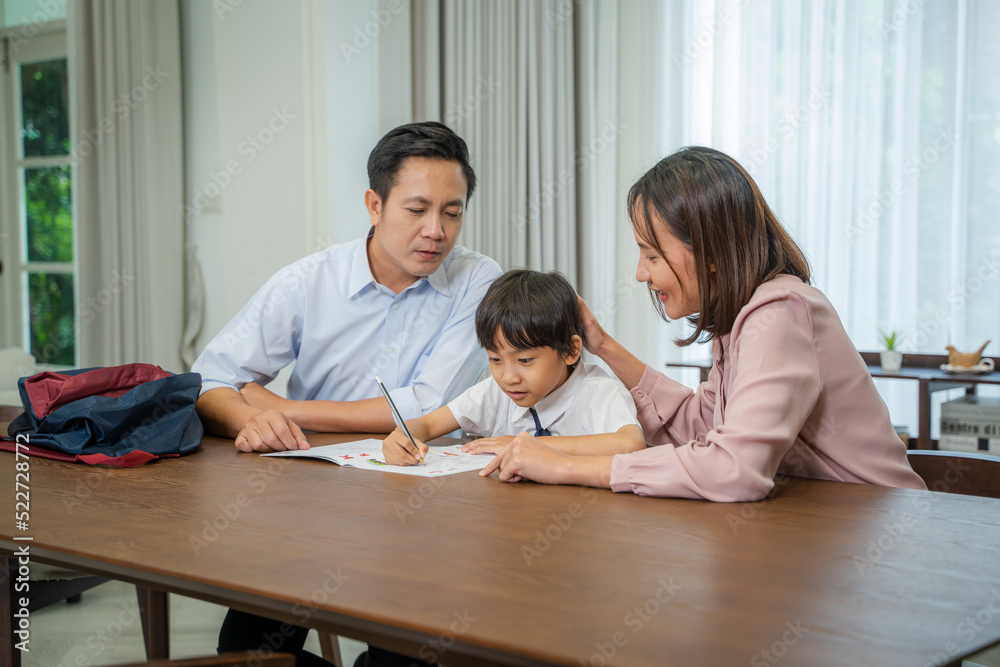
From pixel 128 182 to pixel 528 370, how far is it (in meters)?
2.91

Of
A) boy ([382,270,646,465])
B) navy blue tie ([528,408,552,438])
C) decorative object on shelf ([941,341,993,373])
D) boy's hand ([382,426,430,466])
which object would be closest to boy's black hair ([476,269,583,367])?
boy ([382,270,646,465])

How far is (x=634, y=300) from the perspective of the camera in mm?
3777

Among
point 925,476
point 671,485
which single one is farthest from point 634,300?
point 671,485

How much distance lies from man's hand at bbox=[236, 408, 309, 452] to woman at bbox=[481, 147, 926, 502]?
1.47 ft

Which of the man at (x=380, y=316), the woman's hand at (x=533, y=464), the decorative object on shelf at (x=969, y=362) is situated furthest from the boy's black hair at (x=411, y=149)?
the decorative object on shelf at (x=969, y=362)

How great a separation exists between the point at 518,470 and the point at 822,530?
16.8 inches

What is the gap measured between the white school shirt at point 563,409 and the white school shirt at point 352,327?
0.86 feet

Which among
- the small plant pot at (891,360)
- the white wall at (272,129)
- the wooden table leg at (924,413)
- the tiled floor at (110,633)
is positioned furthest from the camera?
the white wall at (272,129)

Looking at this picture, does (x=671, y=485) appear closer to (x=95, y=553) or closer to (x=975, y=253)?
(x=95, y=553)

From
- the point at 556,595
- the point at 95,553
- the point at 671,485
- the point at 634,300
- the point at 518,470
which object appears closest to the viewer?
the point at 556,595

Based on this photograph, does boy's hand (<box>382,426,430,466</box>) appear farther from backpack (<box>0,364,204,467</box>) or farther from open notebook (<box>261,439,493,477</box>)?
backpack (<box>0,364,204,467</box>)

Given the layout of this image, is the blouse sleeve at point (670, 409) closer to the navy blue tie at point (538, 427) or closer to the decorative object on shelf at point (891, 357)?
the navy blue tie at point (538, 427)

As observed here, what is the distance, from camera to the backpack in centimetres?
139

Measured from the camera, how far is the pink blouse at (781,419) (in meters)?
1.04
